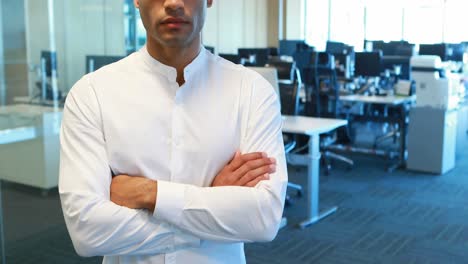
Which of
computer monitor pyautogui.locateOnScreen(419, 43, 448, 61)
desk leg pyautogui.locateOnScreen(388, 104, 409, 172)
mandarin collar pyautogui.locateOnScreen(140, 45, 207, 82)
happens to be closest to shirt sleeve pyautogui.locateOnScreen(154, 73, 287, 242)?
mandarin collar pyautogui.locateOnScreen(140, 45, 207, 82)

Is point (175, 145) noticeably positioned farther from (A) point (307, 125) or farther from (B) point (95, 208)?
(A) point (307, 125)

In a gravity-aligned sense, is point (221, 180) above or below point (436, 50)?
below

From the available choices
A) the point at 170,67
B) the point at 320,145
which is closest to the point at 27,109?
the point at 170,67

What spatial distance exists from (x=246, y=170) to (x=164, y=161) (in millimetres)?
207

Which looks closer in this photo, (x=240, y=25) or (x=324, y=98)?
(x=324, y=98)

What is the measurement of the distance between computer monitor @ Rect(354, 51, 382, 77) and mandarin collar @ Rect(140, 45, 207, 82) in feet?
20.4

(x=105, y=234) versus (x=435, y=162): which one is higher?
(x=105, y=234)

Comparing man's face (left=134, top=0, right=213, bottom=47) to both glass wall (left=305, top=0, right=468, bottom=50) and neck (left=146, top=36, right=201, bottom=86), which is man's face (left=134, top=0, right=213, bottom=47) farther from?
glass wall (left=305, top=0, right=468, bottom=50)

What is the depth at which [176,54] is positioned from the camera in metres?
1.38

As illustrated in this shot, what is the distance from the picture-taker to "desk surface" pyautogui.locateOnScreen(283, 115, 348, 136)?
4456 millimetres

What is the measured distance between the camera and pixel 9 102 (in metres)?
3.30

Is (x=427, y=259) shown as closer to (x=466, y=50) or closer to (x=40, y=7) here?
(x=40, y=7)

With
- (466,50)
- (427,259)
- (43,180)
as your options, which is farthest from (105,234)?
(466,50)

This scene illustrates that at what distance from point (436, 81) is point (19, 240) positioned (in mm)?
4793
